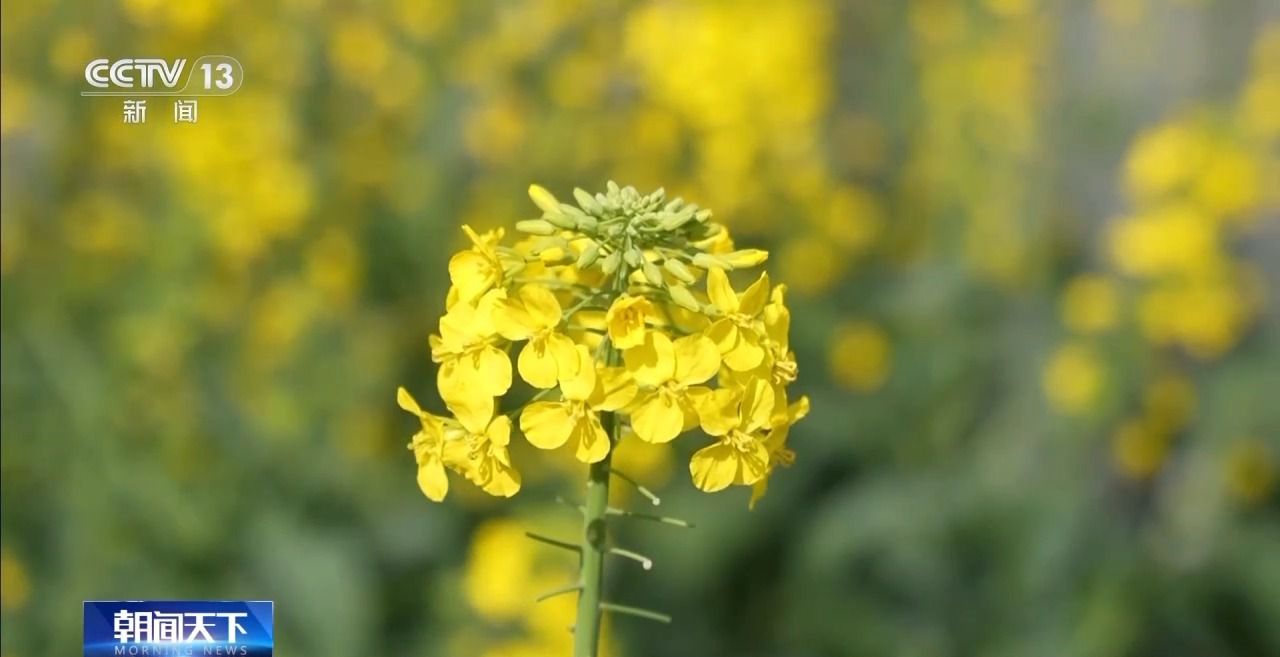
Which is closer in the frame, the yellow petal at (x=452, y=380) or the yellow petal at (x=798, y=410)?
the yellow petal at (x=452, y=380)

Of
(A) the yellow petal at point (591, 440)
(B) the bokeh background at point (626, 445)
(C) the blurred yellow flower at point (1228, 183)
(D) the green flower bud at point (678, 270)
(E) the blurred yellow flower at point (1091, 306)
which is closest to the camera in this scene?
(A) the yellow petal at point (591, 440)

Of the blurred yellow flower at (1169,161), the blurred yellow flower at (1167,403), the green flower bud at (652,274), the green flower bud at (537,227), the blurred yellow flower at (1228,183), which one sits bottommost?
the green flower bud at (652,274)

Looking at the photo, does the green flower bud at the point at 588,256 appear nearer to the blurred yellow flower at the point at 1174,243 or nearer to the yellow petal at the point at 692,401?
the yellow petal at the point at 692,401

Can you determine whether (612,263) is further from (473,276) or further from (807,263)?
(807,263)

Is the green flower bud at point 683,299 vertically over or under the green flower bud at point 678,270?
under

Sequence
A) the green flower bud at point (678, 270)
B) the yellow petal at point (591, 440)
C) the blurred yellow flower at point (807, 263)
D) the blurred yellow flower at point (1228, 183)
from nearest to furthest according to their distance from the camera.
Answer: the yellow petal at point (591, 440)
the green flower bud at point (678, 270)
the blurred yellow flower at point (1228, 183)
the blurred yellow flower at point (807, 263)

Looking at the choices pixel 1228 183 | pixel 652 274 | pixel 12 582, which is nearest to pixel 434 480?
pixel 652 274

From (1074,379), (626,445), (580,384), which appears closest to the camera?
(580,384)

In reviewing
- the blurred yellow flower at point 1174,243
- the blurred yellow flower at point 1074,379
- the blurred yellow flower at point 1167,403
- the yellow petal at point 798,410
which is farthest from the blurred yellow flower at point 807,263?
the yellow petal at point 798,410
